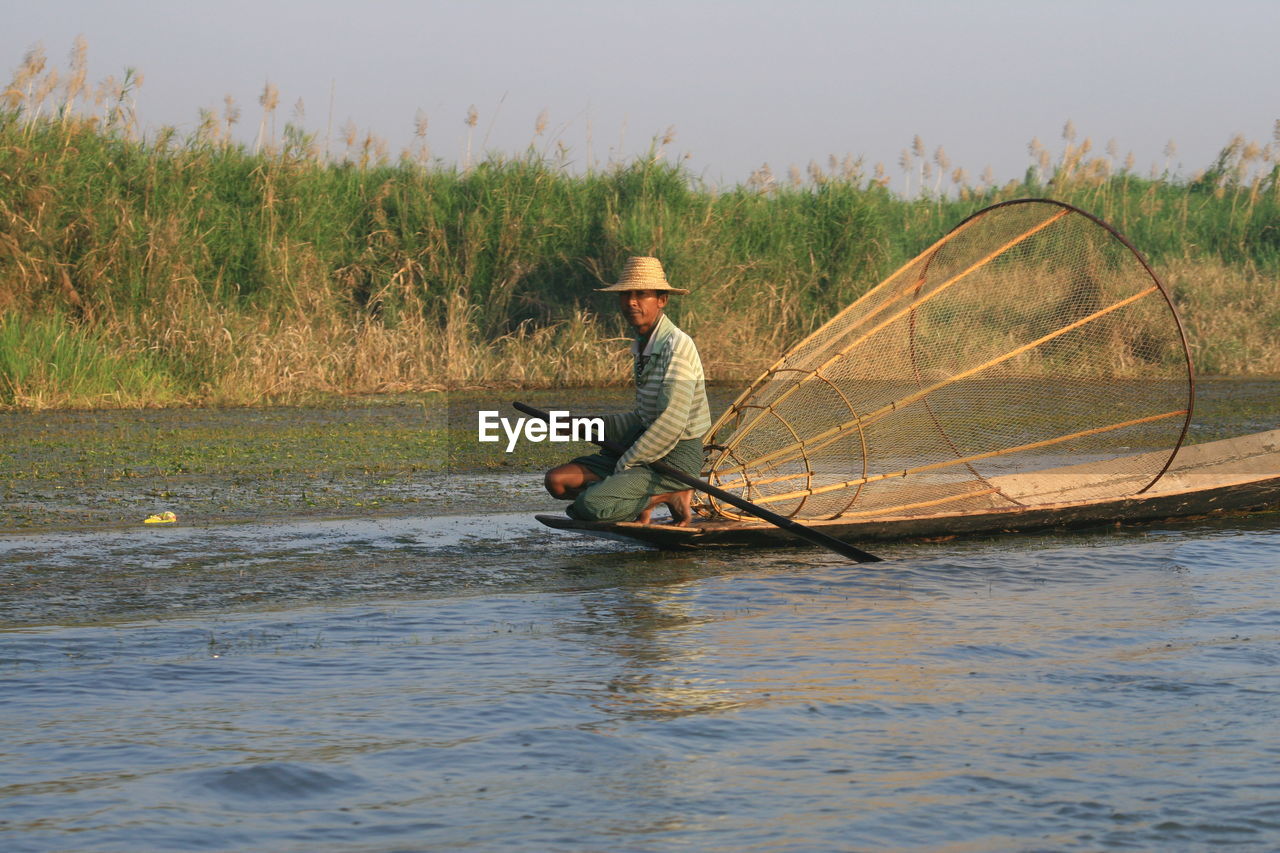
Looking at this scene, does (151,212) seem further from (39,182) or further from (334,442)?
(334,442)

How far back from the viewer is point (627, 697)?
194 inches

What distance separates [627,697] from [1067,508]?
3797 millimetres

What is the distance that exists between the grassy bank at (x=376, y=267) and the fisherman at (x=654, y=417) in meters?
7.01

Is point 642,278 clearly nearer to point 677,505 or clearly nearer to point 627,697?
point 677,505

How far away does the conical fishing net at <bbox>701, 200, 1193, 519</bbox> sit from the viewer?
8.02 meters

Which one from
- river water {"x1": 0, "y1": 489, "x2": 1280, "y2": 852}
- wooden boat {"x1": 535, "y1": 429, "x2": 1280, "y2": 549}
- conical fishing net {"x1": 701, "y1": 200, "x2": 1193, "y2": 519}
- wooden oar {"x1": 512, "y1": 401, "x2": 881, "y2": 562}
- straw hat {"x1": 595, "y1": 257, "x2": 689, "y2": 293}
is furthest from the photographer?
conical fishing net {"x1": 701, "y1": 200, "x2": 1193, "y2": 519}

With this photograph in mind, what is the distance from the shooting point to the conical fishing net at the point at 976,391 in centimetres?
802

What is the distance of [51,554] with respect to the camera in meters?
7.09

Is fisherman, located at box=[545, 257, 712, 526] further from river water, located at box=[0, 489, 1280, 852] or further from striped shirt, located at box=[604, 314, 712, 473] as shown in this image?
river water, located at box=[0, 489, 1280, 852]

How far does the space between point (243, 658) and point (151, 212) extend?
31.7ft

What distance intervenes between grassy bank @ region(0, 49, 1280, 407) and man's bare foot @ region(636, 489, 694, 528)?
698 centimetres

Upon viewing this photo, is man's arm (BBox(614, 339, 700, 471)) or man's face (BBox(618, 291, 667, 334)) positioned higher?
man's face (BBox(618, 291, 667, 334))

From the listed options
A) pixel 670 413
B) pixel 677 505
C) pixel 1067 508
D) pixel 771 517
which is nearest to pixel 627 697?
pixel 771 517

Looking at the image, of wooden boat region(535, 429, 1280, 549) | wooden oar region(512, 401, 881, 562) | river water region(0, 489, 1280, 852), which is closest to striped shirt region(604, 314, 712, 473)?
wooden oar region(512, 401, 881, 562)
